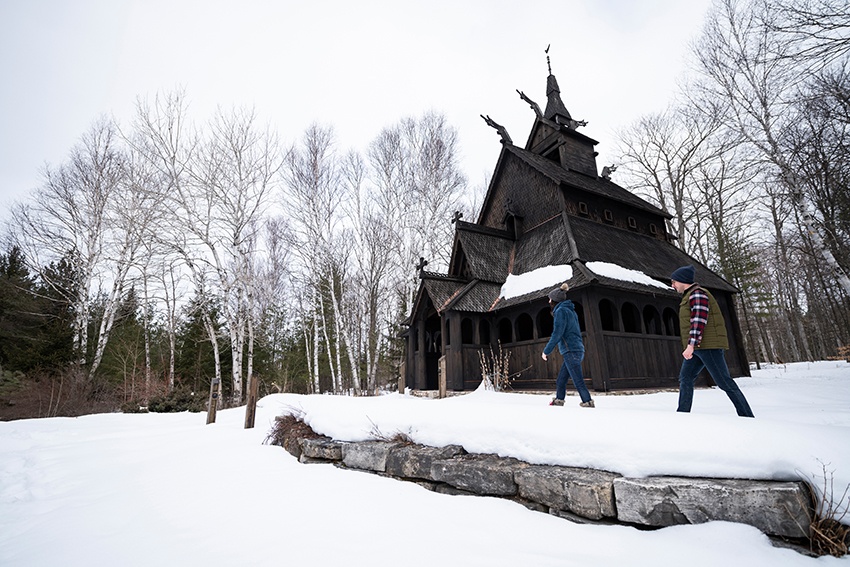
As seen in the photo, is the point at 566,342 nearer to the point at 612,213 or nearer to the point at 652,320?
the point at 652,320

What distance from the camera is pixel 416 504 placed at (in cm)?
310

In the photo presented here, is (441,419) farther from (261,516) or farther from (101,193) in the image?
(101,193)

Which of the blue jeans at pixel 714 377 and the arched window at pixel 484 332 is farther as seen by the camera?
the arched window at pixel 484 332

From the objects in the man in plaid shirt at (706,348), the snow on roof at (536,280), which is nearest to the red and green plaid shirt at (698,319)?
the man in plaid shirt at (706,348)

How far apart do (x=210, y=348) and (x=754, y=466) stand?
2438 centimetres

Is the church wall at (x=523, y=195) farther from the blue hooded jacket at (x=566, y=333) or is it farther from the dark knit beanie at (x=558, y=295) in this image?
the blue hooded jacket at (x=566, y=333)

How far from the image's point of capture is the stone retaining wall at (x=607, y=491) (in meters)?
2.02

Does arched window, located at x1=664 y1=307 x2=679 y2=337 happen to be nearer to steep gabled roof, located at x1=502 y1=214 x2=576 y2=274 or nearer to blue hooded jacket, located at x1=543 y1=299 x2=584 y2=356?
steep gabled roof, located at x1=502 y1=214 x2=576 y2=274

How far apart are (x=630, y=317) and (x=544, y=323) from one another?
10.0 ft

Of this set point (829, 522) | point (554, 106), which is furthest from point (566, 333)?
point (554, 106)

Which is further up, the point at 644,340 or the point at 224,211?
the point at 224,211

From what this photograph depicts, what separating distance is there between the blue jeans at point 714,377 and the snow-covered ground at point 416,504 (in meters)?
0.36

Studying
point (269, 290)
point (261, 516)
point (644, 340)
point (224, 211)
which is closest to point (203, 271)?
point (224, 211)

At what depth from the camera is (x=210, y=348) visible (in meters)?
21.5
